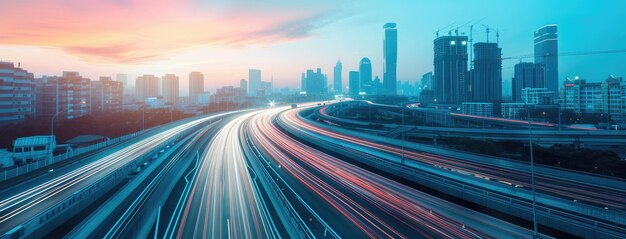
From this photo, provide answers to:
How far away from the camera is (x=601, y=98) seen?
65.5 metres

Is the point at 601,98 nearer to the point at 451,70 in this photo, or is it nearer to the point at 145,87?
the point at 451,70

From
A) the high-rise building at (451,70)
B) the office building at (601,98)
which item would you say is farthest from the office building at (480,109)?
the high-rise building at (451,70)

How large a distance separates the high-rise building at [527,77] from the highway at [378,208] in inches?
5676

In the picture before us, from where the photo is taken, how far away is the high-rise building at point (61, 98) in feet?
179

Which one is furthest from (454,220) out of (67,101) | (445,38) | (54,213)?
(445,38)

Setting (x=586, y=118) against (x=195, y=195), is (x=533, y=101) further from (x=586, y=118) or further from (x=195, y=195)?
(x=195, y=195)

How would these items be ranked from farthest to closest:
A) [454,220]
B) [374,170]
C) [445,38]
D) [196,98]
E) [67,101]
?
[196,98]
[445,38]
[67,101]
[374,170]
[454,220]

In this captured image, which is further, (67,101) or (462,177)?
(67,101)

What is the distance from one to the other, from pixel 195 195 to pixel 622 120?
244ft

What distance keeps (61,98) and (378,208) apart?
6212 cm

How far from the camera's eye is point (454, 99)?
134375 mm

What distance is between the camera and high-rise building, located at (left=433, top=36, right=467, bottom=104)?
134625 mm

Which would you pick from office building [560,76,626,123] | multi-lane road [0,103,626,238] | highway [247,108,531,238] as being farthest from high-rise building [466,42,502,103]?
highway [247,108,531,238]

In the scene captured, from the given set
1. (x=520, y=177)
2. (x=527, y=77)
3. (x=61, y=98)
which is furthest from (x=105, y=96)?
(x=527, y=77)
